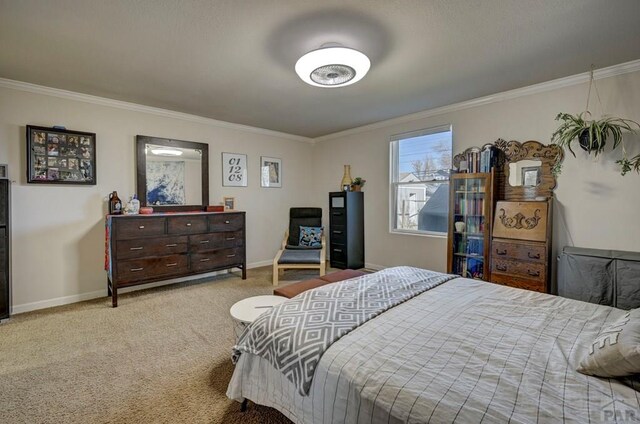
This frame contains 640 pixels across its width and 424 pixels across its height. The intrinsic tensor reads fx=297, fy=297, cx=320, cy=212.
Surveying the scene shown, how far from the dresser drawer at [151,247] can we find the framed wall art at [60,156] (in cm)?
90

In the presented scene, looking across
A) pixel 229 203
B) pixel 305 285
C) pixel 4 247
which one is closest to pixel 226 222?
pixel 229 203

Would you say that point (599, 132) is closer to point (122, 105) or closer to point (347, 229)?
point (347, 229)

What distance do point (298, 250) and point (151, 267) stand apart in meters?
2.01

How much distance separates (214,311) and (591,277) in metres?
3.54

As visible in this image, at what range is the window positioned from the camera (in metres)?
4.05

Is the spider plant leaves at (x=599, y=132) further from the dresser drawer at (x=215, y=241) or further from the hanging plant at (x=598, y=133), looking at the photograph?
the dresser drawer at (x=215, y=241)

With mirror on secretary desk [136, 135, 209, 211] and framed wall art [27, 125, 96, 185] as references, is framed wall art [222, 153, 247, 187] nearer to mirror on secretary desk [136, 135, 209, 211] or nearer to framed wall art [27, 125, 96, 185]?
mirror on secretary desk [136, 135, 209, 211]

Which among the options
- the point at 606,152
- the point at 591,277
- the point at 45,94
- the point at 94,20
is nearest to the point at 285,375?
the point at 94,20

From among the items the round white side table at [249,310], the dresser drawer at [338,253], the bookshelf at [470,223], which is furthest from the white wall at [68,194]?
the bookshelf at [470,223]

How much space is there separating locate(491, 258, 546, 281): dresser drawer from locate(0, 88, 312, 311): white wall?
3.82 meters

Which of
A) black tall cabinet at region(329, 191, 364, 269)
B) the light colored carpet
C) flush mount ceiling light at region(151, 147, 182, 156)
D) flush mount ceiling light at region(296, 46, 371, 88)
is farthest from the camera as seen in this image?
black tall cabinet at region(329, 191, 364, 269)

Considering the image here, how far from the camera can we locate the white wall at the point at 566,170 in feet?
8.87

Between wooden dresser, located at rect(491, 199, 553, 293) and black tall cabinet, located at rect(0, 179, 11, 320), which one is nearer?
black tall cabinet, located at rect(0, 179, 11, 320)

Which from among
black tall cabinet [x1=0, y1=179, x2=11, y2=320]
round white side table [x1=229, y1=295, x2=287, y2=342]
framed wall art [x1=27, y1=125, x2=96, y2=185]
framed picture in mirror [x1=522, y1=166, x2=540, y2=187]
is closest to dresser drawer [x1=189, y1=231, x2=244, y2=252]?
framed wall art [x1=27, y1=125, x2=96, y2=185]
